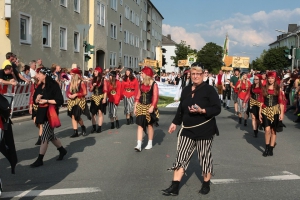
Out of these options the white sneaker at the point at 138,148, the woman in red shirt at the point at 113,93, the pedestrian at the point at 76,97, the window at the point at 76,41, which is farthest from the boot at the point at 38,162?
the window at the point at 76,41

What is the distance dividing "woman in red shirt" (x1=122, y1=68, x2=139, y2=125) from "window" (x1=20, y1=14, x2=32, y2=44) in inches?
430

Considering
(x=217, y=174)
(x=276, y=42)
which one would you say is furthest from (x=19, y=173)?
(x=276, y=42)

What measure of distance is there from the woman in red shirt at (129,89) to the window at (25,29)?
1092cm

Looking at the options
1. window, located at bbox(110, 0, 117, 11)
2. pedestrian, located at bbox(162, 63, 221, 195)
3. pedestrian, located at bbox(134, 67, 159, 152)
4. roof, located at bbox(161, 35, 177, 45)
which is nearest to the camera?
pedestrian, located at bbox(162, 63, 221, 195)

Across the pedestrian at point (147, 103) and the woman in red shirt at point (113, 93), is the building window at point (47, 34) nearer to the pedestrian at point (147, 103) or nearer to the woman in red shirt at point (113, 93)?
the woman in red shirt at point (113, 93)

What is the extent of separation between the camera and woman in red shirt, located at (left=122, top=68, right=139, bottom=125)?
12.3m

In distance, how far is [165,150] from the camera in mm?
8797

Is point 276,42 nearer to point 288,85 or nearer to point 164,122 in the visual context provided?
point 288,85

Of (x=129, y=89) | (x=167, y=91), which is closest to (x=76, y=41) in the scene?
(x=167, y=91)

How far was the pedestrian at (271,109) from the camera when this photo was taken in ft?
27.2

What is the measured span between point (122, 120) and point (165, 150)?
6098 millimetres

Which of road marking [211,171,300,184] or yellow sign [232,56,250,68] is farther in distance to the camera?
yellow sign [232,56,250,68]

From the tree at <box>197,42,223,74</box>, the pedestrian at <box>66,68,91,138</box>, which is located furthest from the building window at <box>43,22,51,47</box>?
the tree at <box>197,42,223,74</box>

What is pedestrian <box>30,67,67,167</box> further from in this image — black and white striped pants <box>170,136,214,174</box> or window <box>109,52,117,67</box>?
window <box>109,52,117,67</box>
